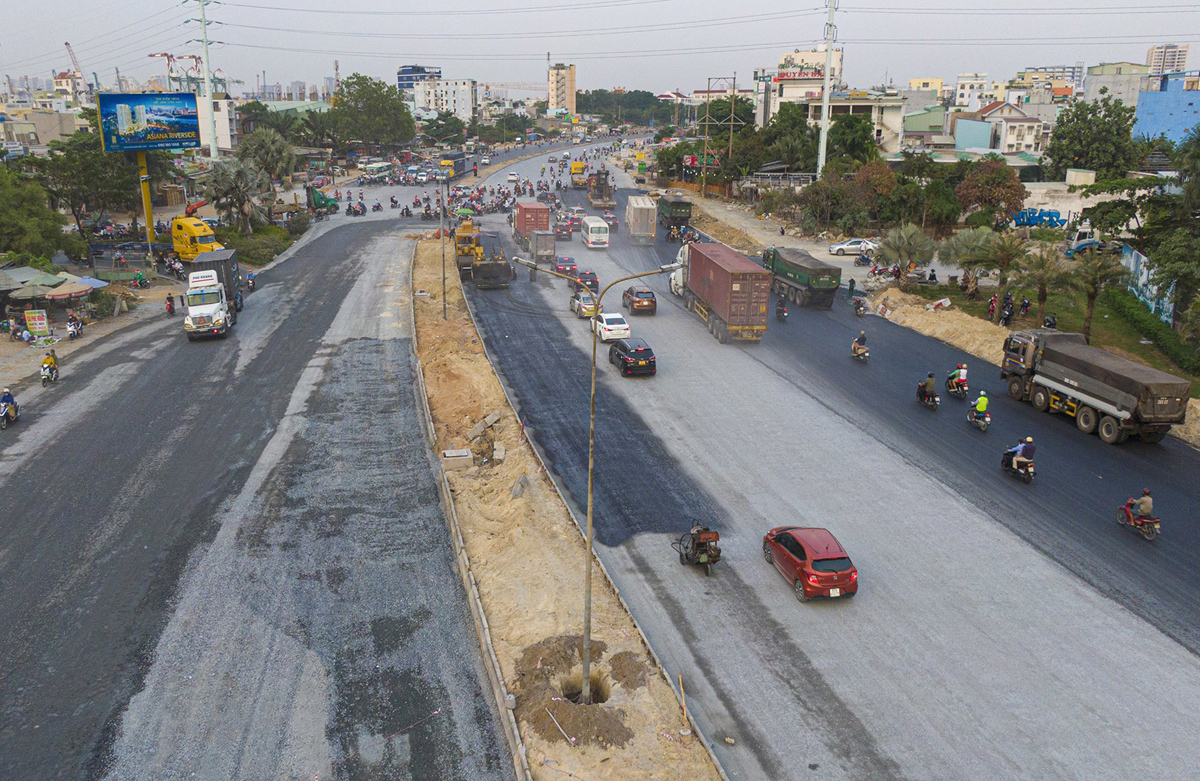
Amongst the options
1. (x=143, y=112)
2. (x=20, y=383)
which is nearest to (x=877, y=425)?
(x=20, y=383)

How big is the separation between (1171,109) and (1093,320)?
66.5m

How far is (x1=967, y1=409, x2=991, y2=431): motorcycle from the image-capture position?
105 ft

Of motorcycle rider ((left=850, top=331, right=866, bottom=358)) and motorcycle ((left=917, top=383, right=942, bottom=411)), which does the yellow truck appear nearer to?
motorcycle rider ((left=850, top=331, right=866, bottom=358))

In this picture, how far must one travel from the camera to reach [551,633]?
19609mm

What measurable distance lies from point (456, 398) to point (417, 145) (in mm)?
164739

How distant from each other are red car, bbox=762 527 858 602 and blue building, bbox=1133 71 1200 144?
314ft

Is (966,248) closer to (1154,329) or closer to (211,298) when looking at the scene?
(1154,329)

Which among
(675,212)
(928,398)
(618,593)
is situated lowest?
(618,593)

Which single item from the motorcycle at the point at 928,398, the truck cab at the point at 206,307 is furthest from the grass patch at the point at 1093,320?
the truck cab at the point at 206,307

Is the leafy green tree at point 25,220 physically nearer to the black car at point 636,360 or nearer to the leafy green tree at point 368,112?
the black car at point 636,360

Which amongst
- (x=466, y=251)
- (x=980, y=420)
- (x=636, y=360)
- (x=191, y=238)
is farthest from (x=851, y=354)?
(x=191, y=238)

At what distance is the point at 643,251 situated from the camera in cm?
7312

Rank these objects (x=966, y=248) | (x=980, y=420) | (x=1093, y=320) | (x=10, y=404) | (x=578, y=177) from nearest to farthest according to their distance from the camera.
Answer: (x=980, y=420) < (x=10, y=404) < (x=1093, y=320) < (x=966, y=248) < (x=578, y=177)

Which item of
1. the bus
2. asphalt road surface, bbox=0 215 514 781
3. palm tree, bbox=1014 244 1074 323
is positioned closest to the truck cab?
asphalt road surface, bbox=0 215 514 781
